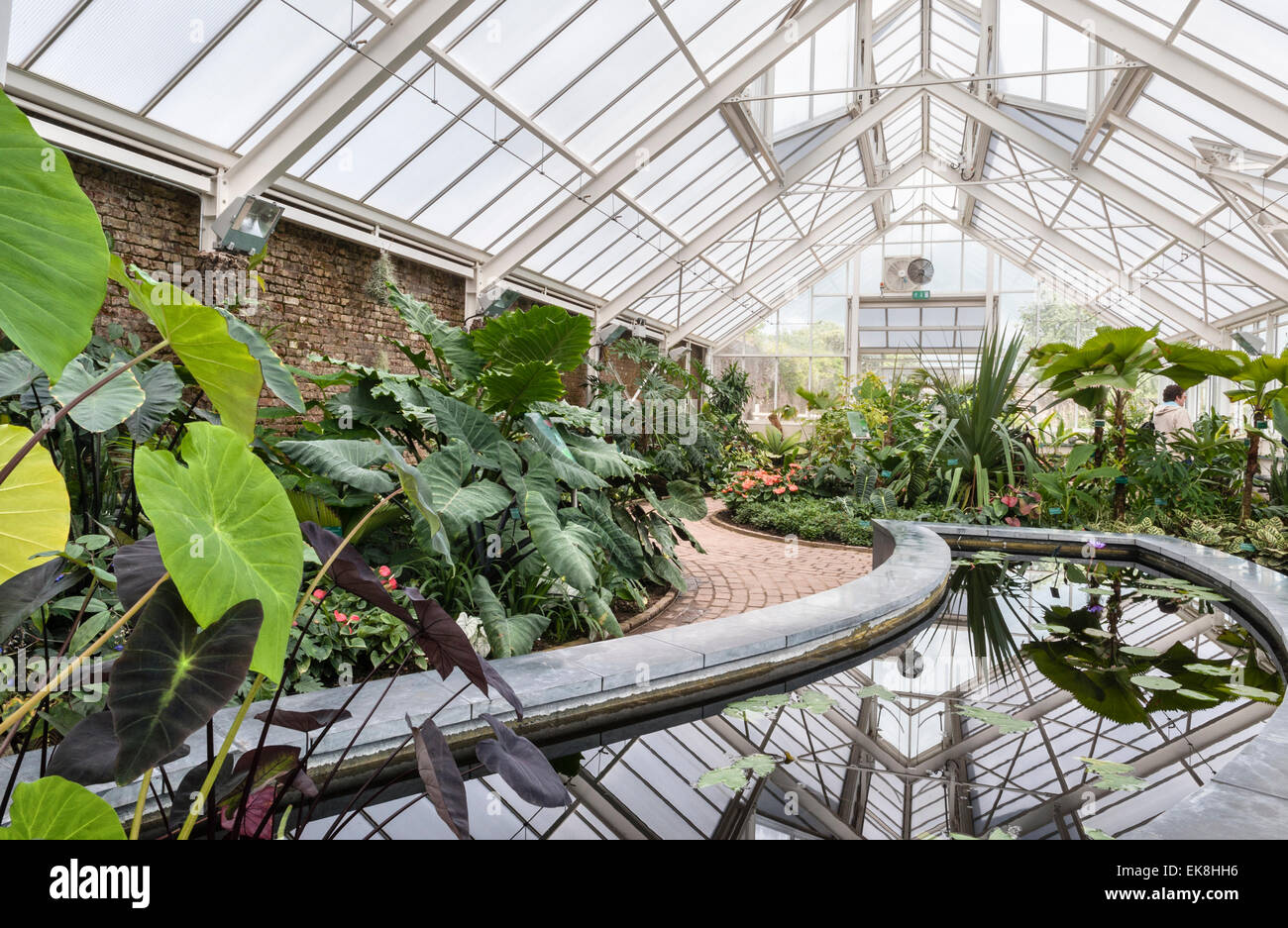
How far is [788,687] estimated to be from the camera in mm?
2393

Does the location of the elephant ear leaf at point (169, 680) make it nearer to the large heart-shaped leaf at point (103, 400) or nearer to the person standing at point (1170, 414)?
the large heart-shaped leaf at point (103, 400)

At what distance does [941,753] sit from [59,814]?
5.58 ft

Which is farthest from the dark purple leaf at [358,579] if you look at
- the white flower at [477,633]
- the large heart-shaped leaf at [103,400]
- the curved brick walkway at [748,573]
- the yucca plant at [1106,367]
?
the yucca plant at [1106,367]

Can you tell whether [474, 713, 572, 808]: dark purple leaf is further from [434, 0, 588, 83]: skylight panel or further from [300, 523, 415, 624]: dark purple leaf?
[434, 0, 588, 83]: skylight panel

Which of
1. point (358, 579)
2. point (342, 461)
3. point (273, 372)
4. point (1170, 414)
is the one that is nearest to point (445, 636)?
point (358, 579)

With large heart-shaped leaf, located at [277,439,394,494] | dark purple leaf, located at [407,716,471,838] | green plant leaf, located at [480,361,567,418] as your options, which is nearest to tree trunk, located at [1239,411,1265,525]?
green plant leaf, located at [480,361,567,418]

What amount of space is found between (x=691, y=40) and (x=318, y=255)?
13.2ft

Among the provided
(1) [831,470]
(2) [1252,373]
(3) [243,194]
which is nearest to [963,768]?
(2) [1252,373]

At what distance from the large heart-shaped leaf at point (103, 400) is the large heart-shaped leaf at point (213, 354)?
0.75 meters

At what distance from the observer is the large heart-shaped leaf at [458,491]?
7.66ft

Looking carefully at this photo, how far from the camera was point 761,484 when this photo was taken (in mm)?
7719

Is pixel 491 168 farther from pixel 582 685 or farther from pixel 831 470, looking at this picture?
pixel 582 685

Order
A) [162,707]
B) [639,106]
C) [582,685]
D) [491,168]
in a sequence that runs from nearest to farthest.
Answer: [162,707] → [582,685] → [491,168] → [639,106]

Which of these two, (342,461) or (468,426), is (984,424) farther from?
(342,461)
